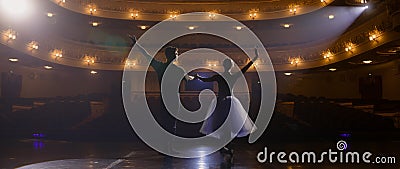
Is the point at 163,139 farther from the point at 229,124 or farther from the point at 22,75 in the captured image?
the point at 22,75

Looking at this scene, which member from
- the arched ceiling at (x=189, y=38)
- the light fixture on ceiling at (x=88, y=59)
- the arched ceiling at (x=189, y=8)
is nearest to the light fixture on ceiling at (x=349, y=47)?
the arched ceiling at (x=189, y=38)

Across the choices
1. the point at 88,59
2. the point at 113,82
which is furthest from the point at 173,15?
the point at 88,59

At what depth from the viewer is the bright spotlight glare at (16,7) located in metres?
16.6

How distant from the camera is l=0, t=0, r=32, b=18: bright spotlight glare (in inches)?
655

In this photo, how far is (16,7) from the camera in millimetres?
17531

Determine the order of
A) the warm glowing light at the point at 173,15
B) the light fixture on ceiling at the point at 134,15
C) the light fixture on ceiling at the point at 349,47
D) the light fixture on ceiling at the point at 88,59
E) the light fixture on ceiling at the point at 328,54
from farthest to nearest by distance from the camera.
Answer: the warm glowing light at the point at 173,15 → the light fixture on ceiling at the point at 134,15 → the light fixture on ceiling at the point at 88,59 → the light fixture on ceiling at the point at 328,54 → the light fixture on ceiling at the point at 349,47

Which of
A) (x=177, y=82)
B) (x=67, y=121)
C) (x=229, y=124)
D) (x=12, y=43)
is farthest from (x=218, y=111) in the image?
(x=12, y=43)

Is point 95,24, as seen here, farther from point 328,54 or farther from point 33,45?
point 328,54

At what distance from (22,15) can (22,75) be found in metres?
3.75

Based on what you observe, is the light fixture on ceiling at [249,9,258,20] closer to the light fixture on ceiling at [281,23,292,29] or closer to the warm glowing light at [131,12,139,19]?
the light fixture on ceiling at [281,23,292,29]

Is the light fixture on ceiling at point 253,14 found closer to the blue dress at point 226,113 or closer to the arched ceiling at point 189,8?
the arched ceiling at point 189,8

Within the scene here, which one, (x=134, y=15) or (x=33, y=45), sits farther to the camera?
(x=134, y=15)

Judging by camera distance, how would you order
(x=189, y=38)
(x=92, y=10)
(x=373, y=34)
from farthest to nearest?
1. (x=189, y=38)
2. (x=92, y=10)
3. (x=373, y=34)

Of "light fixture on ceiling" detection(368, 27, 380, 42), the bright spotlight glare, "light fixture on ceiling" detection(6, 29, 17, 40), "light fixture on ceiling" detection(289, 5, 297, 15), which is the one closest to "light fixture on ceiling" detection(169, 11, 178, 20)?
"light fixture on ceiling" detection(289, 5, 297, 15)
